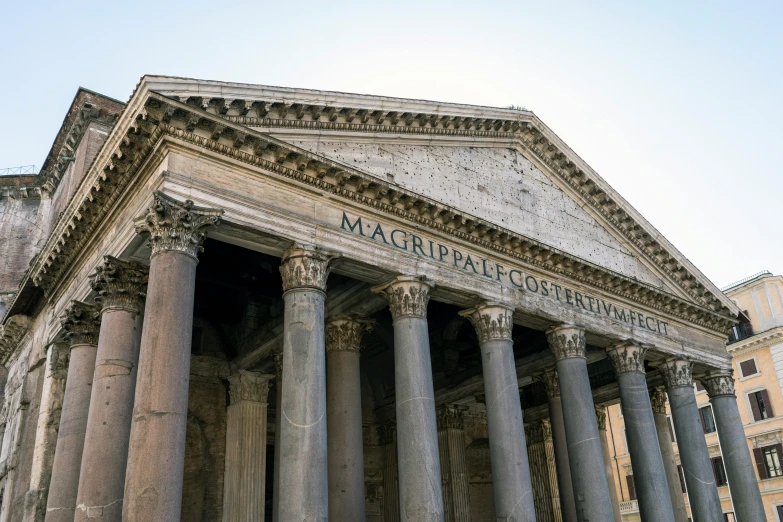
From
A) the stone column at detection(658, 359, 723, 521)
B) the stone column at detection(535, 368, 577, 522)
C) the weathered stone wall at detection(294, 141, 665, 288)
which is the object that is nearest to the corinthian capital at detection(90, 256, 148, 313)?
the weathered stone wall at detection(294, 141, 665, 288)

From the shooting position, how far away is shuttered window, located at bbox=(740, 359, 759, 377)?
27009 millimetres

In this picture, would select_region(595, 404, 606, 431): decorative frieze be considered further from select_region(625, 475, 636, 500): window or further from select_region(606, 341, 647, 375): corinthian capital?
select_region(625, 475, 636, 500): window

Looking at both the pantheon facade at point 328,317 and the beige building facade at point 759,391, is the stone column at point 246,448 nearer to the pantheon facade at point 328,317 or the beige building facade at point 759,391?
the pantheon facade at point 328,317

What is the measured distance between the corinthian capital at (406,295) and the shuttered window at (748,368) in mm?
21272

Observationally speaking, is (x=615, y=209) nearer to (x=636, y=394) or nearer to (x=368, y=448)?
(x=636, y=394)

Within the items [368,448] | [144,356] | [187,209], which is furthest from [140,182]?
[368,448]

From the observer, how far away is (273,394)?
15.6 m

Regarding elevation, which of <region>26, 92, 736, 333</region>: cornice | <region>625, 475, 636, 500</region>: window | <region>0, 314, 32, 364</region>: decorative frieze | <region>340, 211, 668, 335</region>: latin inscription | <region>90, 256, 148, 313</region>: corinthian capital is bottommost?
<region>625, 475, 636, 500</region>: window

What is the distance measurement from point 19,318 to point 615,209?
43.8 ft

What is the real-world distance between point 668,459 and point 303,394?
12.2 metres

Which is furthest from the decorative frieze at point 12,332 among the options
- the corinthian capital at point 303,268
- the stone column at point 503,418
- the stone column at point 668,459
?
the stone column at point 668,459

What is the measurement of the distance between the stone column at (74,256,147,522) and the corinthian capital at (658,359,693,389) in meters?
11.7

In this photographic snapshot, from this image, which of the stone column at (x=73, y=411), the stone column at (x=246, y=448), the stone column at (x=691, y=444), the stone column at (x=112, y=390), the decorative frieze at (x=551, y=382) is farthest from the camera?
the decorative frieze at (x=551, y=382)

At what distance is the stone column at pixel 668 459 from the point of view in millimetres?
16781
